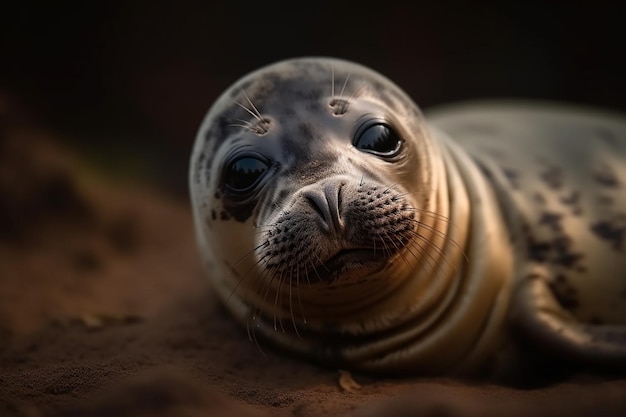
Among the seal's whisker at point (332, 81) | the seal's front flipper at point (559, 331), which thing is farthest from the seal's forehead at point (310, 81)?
the seal's front flipper at point (559, 331)

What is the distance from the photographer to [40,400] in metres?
1.88

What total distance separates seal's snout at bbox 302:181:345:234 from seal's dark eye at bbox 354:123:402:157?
31cm

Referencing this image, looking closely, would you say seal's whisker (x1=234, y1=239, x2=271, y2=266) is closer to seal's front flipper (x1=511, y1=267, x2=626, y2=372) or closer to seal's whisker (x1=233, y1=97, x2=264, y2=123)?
seal's whisker (x1=233, y1=97, x2=264, y2=123)

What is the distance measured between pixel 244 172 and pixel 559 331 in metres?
1.16

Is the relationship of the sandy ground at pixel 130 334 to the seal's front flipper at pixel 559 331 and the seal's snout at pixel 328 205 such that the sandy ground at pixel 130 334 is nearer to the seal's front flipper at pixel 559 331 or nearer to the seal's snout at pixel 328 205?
the seal's front flipper at pixel 559 331

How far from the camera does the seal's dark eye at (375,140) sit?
2.14 m

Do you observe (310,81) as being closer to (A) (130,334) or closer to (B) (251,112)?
(B) (251,112)

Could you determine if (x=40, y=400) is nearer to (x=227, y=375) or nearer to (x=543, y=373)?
(x=227, y=375)

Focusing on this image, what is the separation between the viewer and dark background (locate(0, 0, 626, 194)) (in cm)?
435

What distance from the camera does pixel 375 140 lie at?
214cm

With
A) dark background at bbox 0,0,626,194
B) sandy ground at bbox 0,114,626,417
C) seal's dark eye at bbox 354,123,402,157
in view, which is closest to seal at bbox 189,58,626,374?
seal's dark eye at bbox 354,123,402,157

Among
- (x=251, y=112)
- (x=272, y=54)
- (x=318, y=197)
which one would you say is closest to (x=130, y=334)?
(x=251, y=112)

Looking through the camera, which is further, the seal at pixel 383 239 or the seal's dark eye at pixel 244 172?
the seal's dark eye at pixel 244 172

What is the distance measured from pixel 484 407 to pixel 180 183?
346 cm
